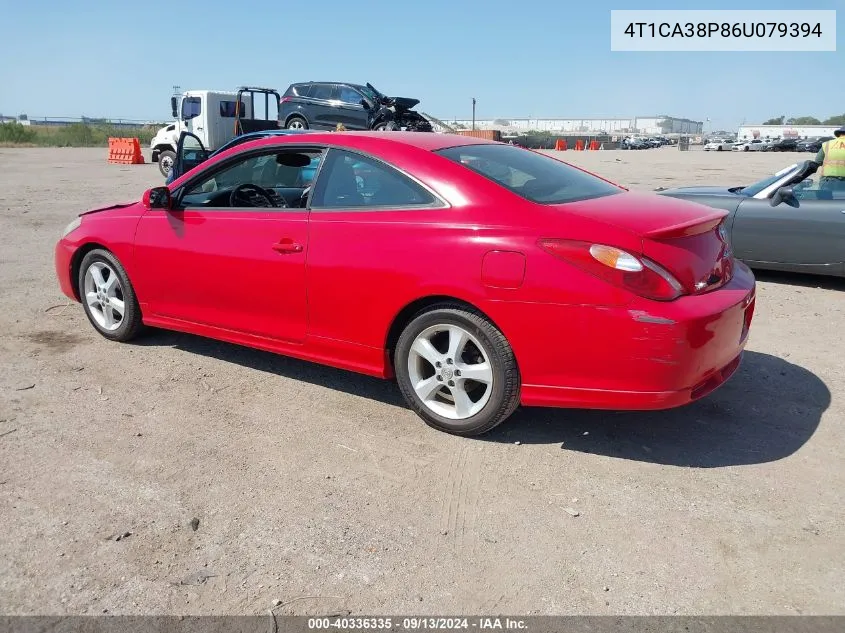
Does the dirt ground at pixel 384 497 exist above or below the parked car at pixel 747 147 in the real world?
below

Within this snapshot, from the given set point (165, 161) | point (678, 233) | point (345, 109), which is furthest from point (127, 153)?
point (678, 233)

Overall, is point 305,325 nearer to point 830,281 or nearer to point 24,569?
point 24,569

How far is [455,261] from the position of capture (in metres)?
3.46

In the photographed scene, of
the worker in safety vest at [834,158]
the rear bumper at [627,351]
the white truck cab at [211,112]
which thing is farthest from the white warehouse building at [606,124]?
the rear bumper at [627,351]

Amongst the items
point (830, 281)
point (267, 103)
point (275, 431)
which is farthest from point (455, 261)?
point (267, 103)

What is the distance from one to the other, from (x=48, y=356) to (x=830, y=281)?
284 inches

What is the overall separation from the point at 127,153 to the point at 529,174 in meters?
27.1

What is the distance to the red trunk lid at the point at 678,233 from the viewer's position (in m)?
3.27

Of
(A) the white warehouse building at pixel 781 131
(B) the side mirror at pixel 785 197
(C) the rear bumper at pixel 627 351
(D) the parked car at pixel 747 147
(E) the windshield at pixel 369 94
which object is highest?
(A) the white warehouse building at pixel 781 131

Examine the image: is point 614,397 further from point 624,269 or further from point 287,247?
point 287,247

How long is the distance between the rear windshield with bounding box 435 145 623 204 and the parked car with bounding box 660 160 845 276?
3.31m

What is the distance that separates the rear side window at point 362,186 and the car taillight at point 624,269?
80 centimetres

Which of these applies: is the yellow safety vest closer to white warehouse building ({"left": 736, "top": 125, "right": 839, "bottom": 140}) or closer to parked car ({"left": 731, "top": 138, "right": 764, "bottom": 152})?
parked car ({"left": 731, "top": 138, "right": 764, "bottom": 152})

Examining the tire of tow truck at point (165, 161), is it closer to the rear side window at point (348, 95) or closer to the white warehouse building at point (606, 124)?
the rear side window at point (348, 95)
